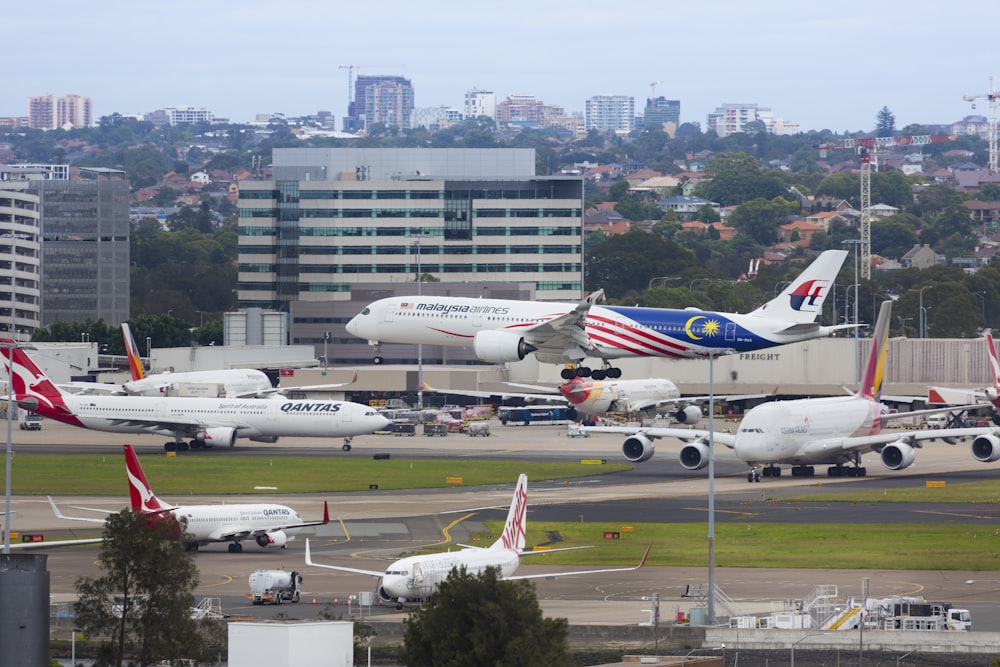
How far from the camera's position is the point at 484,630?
145 feet

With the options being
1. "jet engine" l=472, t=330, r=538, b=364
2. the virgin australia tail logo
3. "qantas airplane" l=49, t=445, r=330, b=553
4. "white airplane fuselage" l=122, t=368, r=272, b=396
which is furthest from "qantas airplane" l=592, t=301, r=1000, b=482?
"white airplane fuselage" l=122, t=368, r=272, b=396

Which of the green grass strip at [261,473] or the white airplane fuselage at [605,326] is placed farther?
the green grass strip at [261,473]

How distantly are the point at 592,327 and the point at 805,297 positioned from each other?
12606 mm

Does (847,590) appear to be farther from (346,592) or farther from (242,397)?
(242,397)

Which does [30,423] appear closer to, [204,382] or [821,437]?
[204,382]

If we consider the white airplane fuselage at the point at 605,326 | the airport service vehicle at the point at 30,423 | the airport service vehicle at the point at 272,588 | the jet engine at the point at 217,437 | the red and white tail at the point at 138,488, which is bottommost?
the airport service vehicle at the point at 30,423

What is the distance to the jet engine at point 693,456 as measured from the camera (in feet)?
370

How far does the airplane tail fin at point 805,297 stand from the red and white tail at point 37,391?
56257 millimetres

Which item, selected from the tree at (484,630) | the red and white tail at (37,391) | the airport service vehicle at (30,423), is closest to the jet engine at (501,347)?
the red and white tail at (37,391)

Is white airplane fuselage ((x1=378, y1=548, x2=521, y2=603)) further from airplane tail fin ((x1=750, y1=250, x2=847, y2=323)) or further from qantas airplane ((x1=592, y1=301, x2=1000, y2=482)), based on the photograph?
qantas airplane ((x1=592, y1=301, x2=1000, y2=482))

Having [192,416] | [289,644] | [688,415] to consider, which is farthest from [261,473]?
[289,644]

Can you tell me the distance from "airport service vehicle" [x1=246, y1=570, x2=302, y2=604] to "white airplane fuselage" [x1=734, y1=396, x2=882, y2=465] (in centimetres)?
4971

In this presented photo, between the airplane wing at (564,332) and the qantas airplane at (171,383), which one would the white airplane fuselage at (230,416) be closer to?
the qantas airplane at (171,383)

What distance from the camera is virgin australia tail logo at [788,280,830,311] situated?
3984 inches
